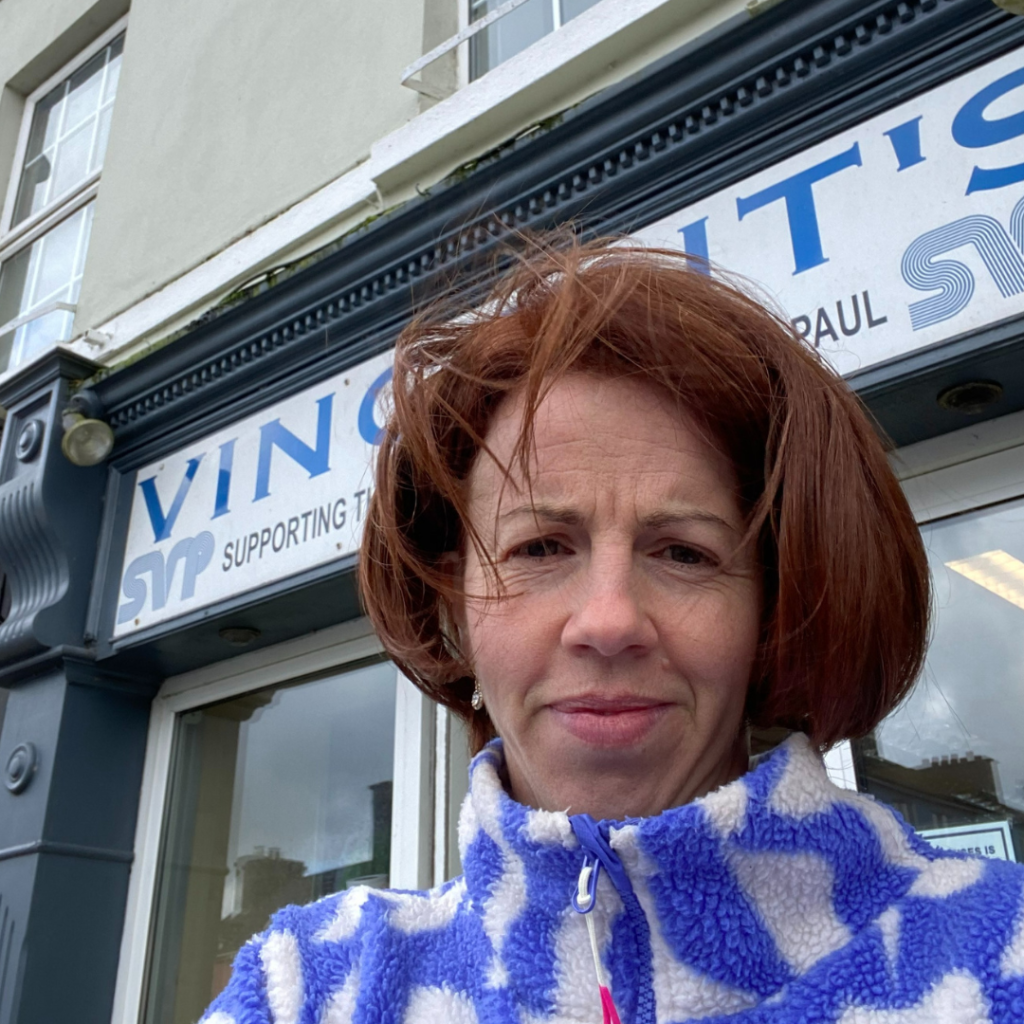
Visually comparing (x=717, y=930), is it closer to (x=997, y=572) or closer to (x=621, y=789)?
(x=621, y=789)

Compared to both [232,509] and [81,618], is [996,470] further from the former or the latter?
[81,618]

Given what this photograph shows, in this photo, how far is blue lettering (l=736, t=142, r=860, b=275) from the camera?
83.3 inches

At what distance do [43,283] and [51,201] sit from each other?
0.41 meters

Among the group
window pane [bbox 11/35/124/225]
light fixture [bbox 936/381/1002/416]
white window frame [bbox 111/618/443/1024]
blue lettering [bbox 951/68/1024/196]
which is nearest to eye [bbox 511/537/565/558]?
light fixture [bbox 936/381/1002/416]

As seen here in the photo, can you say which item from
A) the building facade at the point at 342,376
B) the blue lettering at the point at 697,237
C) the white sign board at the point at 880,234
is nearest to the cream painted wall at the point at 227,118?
the building facade at the point at 342,376

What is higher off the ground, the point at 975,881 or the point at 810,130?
the point at 810,130

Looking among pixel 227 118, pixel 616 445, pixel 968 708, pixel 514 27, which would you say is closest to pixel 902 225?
pixel 968 708

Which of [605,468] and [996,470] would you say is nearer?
[605,468]

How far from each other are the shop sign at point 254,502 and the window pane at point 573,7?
48.6 inches

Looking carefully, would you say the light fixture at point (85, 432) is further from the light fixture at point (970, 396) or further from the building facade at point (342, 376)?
the light fixture at point (970, 396)

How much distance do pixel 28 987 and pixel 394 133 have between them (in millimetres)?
2527

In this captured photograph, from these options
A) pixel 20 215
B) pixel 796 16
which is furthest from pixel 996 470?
pixel 20 215

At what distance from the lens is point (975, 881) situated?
2.69 ft

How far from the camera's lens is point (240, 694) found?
3.30 m
